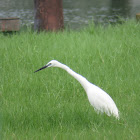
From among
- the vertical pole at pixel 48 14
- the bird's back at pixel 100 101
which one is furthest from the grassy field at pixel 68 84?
the vertical pole at pixel 48 14

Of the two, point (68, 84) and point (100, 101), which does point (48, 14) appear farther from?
point (100, 101)

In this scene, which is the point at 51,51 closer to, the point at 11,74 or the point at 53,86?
the point at 11,74

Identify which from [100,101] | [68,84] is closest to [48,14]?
[68,84]

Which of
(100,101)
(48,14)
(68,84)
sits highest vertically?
(48,14)

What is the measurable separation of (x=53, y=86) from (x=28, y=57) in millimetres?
1435

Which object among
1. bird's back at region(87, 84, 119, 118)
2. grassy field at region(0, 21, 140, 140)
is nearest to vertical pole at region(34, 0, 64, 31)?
grassy field at region(0, 21, 140, 140)

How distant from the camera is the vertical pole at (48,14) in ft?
27.3

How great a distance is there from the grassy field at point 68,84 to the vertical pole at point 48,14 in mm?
423

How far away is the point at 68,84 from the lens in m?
4.97

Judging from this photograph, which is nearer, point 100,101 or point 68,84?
point 100,101

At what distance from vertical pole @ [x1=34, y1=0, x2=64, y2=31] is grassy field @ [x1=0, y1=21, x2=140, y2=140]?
423mm

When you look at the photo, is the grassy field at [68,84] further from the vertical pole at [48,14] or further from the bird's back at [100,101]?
the vertical pole at [48,14]

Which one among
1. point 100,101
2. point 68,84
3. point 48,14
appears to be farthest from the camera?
point 48,14

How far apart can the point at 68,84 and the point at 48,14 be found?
379cm
